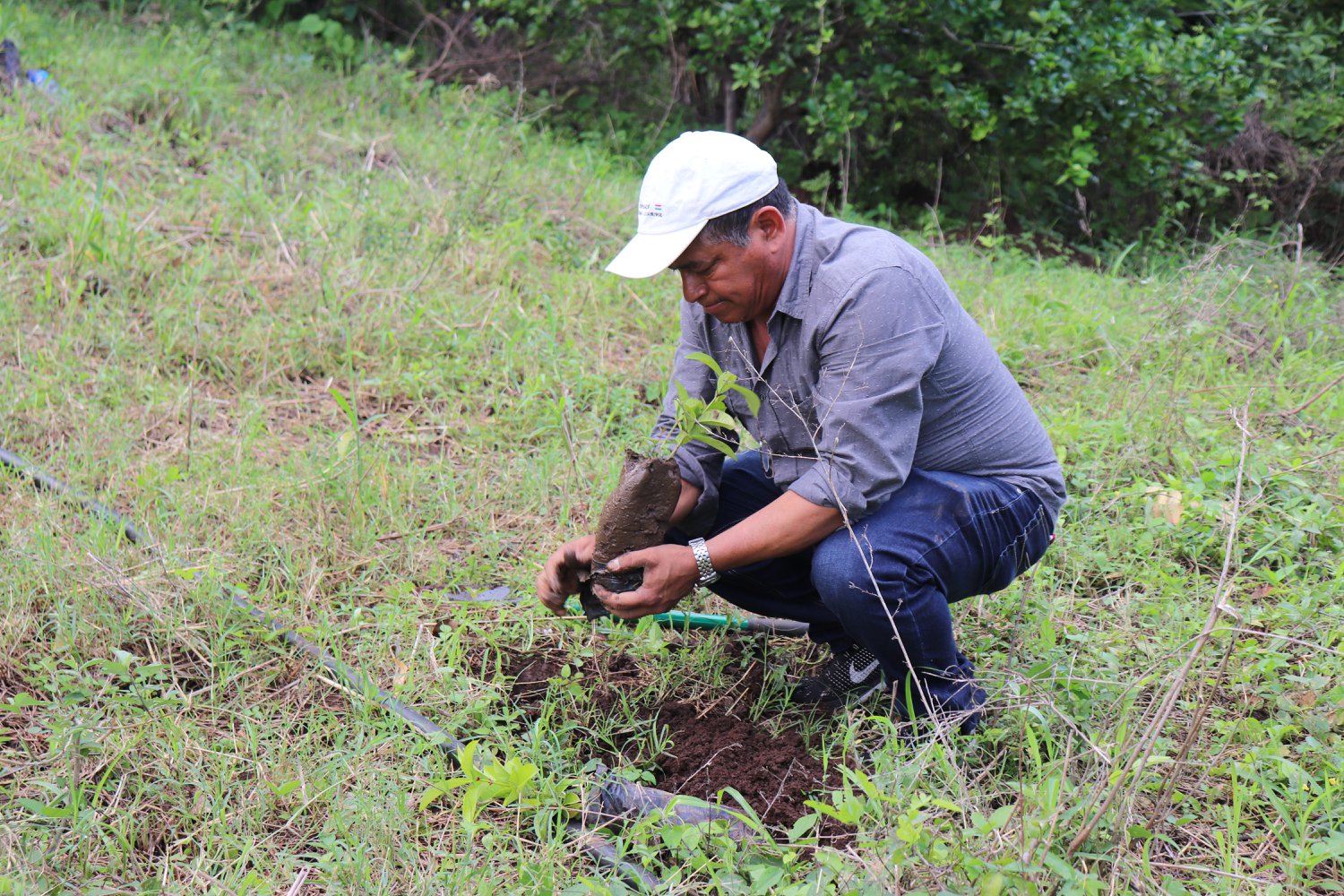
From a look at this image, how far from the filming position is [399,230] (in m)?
5.26

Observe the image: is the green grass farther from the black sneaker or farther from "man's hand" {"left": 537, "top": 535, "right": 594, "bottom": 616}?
"man's hand" {"left": 537, "top": 535, "right": 594, "bottom": 616}

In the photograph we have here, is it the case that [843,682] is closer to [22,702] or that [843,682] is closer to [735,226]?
[735,226]

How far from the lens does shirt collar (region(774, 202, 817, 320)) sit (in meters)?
2.50

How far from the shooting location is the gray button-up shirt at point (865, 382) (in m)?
2.39

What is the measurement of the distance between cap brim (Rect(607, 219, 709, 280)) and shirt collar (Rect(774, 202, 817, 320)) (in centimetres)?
26

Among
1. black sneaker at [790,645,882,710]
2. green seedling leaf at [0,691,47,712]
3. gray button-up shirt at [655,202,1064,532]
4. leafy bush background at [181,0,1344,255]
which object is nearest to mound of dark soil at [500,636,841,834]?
Result: black sneaker at [790,645,882,710]

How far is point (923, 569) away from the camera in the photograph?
8.12ft

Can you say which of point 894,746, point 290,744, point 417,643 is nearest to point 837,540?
point 894,746

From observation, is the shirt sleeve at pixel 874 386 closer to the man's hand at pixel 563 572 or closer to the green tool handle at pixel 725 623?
the man's hand at pixel 563 572

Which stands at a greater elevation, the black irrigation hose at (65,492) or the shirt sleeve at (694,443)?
the shirt sleeve at (694,443)

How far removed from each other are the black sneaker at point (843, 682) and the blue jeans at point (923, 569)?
0.10 m

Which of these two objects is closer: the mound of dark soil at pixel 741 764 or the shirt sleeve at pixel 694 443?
the mound of dark soil at pixel 741 764

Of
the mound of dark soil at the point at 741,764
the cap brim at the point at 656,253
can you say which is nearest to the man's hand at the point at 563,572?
the mound of dark soil at the point at 741,764

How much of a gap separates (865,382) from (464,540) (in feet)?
5.33
